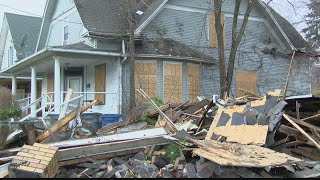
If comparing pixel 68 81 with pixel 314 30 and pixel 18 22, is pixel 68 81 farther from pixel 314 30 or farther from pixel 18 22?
pixel 314 30

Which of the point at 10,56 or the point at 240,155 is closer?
the point at 240,155

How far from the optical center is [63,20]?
20.5 metres

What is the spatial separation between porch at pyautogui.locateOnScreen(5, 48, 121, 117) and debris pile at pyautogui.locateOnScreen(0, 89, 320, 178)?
6555 millimetres

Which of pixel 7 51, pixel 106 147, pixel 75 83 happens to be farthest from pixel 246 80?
pixel 7 51

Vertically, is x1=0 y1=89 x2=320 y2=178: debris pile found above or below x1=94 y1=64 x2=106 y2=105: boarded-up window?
below

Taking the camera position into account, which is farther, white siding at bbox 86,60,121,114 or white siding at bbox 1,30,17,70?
white siding at bbox 1,30,17,70

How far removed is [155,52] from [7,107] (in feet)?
22.9

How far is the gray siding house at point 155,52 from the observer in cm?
1660

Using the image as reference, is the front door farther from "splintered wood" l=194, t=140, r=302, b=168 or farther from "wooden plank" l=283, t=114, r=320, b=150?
"wooden plank" l=283, t=114, r=320, b=150

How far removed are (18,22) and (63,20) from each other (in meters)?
8.18

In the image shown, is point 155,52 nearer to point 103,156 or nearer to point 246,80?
point 246,80

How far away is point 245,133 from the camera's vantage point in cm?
780

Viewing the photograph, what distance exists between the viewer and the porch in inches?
613

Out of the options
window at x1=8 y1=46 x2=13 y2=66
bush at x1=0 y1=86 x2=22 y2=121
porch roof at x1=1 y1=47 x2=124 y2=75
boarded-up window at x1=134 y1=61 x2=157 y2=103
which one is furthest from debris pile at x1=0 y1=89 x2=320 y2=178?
window at x1=8 y1=46 x2=13 y2=66
